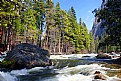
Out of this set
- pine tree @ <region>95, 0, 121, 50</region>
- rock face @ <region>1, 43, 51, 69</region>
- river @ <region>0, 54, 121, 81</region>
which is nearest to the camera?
river @ <region>0, 54, 121, 81</region>

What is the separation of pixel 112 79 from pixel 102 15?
55.5 ft

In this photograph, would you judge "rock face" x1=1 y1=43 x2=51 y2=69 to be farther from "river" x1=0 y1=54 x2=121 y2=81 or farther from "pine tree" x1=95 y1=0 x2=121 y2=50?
"pine tree" x1=95 y1=0 x2=121 y2=50

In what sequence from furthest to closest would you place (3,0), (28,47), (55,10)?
(55,10)
(3,0)
(28,47)

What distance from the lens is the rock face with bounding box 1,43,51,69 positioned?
2114cm

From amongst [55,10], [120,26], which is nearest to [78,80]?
[120,26]

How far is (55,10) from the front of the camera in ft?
227

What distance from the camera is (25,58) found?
842 inches

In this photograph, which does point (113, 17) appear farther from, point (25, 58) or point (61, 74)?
point (61, 74)

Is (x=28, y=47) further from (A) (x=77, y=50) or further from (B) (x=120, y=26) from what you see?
(A) (x=77, y=50)

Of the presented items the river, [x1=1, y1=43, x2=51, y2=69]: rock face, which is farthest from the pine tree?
[x1=1, y1=43, x2=51, y2=69]: rock face

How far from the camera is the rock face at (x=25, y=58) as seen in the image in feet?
69.4

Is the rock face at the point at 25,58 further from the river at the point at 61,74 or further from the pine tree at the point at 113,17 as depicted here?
the pine tree at the point at 113,17

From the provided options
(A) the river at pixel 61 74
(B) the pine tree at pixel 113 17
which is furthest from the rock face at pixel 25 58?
(B) the pine tree at pixel 113 17

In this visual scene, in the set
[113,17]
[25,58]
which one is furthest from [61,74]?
[113,17]
